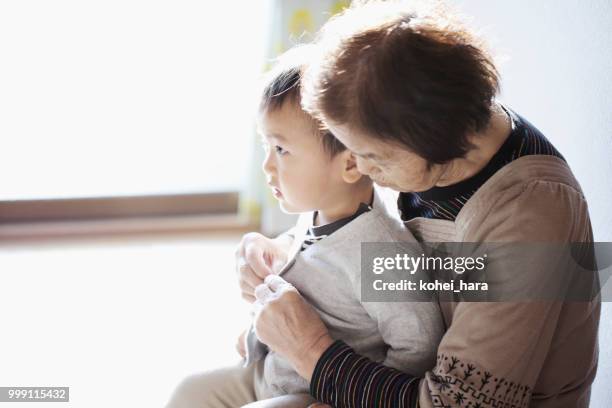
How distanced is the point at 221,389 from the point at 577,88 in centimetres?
85

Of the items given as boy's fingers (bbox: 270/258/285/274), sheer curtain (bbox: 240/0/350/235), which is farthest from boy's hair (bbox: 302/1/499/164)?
sheer curtain (bbox: 240/0/350/235)

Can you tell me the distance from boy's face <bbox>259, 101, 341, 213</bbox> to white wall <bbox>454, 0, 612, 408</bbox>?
13.6 inches

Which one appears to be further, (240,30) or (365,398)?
(240,30)

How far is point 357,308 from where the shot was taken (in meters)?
1.14

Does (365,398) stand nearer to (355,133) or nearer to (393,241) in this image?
(393,241)

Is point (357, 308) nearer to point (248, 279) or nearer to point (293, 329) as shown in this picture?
point (293, 329)

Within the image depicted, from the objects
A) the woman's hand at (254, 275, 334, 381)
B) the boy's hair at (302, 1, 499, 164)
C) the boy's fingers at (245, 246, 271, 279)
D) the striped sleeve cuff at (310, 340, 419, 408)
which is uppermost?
the boy's hair at (302, 1, 499, 164)

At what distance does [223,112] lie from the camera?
265cm

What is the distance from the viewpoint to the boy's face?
1156 millimetres

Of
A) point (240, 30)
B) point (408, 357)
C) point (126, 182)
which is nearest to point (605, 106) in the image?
point (408, 357)

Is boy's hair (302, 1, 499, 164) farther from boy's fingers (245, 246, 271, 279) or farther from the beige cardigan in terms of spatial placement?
boy's fingers (245, 246, 271, 279)

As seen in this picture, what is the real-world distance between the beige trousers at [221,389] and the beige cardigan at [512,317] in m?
0.42

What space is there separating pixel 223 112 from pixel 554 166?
1832 millimetres

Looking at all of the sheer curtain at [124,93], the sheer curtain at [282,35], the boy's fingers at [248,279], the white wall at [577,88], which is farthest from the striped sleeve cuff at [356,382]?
the sheer curtain at [124,93]
